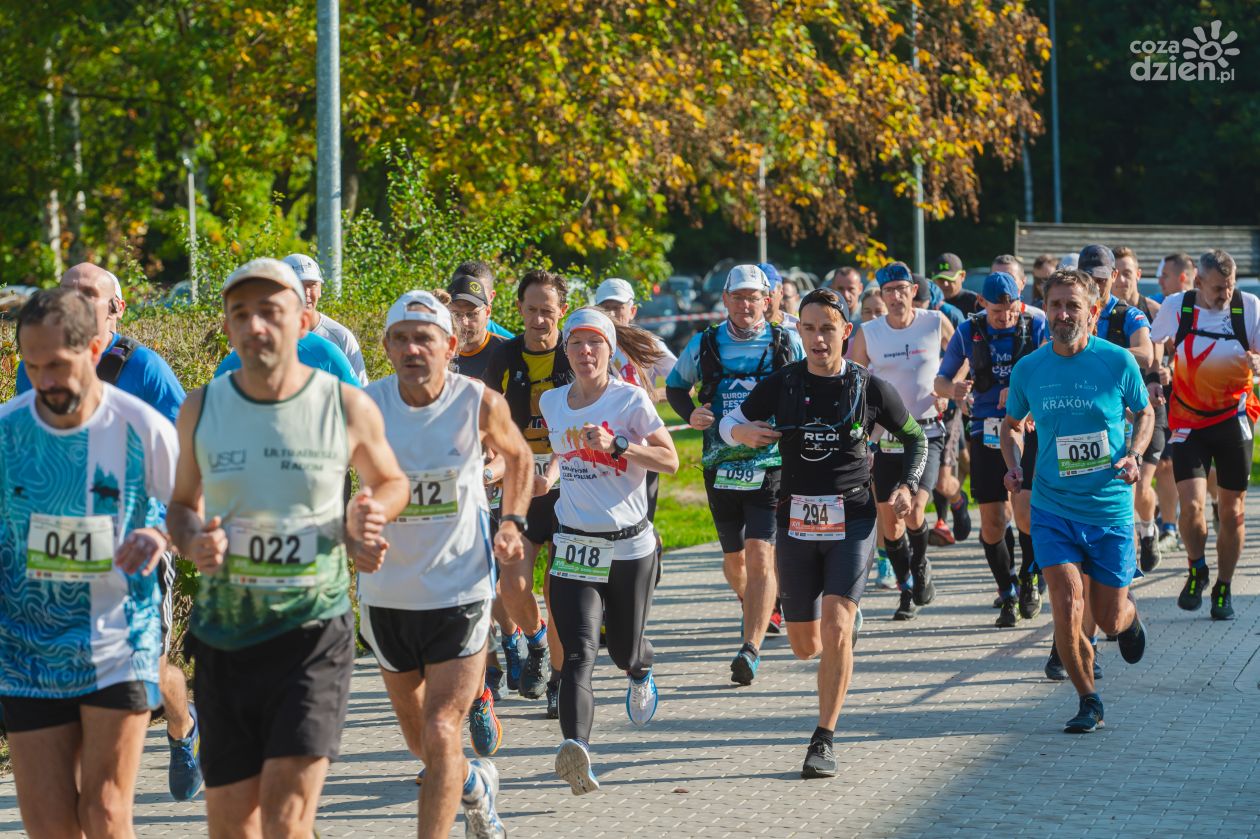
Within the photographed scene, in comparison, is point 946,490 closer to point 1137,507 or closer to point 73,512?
point 1137,507

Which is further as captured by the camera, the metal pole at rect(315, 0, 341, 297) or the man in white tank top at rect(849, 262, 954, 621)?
the metal pole at rect(315, 0, 341, 297)

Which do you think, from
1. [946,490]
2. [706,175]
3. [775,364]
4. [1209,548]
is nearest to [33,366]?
[775,364]

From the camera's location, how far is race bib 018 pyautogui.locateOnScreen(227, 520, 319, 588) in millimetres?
4512

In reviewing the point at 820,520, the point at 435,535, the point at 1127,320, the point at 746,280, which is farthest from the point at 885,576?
the point at 435,535

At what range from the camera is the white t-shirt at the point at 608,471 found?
7.16m

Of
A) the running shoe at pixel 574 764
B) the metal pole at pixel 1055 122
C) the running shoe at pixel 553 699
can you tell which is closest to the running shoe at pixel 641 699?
the running shoe at pixel 553 699

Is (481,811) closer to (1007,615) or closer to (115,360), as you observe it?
(115,360)

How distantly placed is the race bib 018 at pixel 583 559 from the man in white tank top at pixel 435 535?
1.37 m

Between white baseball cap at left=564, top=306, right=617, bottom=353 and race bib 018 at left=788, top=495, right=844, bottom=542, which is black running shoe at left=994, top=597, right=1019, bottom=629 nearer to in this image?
race bib 018 at left=788, top=495, right=844, bottom=542

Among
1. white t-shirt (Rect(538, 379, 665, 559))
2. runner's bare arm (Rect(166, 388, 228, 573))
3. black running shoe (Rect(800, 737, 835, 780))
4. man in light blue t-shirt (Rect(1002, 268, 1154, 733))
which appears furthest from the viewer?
man in light blue t-shirt (Rect(1002, 268, 1154, 733))

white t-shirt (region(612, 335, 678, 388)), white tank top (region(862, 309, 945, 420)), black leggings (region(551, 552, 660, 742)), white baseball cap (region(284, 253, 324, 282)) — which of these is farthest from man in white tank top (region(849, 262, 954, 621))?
white baseball cap (region(284, 253, 324, 282))

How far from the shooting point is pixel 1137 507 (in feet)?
40.9

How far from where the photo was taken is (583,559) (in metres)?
7.09

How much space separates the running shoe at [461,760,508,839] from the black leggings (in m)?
0.80
